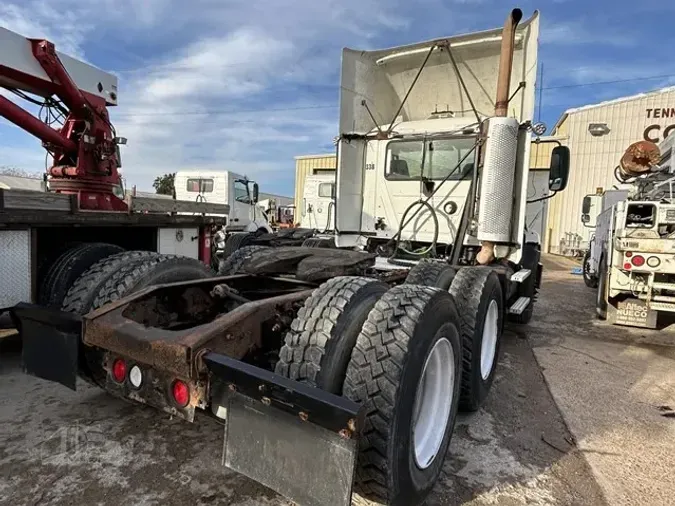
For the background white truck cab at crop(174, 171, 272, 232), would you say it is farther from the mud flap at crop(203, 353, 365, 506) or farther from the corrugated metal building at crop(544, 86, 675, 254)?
the corrugated metal building at crop(544, 86, 675, 254)

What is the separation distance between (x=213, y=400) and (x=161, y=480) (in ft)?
3.13

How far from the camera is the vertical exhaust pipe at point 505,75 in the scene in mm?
4535

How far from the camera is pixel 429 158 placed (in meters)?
5.34

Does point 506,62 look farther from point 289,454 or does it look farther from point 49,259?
point 49,259

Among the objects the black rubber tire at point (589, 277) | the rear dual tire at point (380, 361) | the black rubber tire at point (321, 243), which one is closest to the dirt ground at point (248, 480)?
the rear dual tire at point (380, 361)

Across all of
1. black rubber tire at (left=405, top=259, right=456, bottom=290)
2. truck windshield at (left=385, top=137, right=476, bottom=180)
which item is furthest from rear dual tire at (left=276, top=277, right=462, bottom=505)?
truck windshield at (left=385, top=137, right=476, bottom=180)

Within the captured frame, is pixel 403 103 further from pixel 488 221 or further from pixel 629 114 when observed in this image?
pixel 629 114

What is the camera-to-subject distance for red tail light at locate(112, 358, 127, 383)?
7.21 feet

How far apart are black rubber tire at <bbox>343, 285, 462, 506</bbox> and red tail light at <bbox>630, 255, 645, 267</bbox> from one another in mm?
5430

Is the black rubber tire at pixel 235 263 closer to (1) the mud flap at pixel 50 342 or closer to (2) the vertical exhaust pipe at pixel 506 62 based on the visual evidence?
(1) the mud flap at pixel 50 342

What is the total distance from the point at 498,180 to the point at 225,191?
9.86 metres

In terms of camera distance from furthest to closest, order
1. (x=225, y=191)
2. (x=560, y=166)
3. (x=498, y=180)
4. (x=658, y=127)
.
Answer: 1. (x=658, y=127)
2. (x=225, y=191)
3. (x=560, y=166)
4. (x=498, y=180)

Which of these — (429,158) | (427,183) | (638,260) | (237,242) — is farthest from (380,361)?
(237,242)

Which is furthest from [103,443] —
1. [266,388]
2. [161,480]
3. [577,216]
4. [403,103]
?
[577,216]
